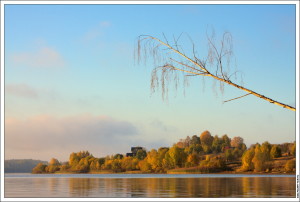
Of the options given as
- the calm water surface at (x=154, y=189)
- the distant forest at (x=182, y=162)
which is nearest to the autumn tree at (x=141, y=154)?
the distant forest at (x=182, y=162)

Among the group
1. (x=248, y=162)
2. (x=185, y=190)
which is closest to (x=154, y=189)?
(x=185, y=190)

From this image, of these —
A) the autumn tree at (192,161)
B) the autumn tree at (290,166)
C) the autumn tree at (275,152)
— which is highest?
the autumn tree at (275,152)

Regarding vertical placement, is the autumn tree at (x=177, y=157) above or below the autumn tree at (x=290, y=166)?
above

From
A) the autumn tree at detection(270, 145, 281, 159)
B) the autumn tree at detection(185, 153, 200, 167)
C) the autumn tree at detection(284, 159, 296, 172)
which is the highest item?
the autumn tree at detection(270, 145, 281, 159)

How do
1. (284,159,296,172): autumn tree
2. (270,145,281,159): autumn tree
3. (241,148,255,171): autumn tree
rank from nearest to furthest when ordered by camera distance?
1. (284,159,296,172): autumn tree
2. (241,148,255,171): autumn tree
3. (270,145,281,159): autumn tree

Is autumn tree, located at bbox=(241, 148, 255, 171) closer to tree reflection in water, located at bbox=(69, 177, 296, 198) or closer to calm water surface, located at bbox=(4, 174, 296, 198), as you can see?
calm water surface, located at bbox=(4, 174, 296, 198)

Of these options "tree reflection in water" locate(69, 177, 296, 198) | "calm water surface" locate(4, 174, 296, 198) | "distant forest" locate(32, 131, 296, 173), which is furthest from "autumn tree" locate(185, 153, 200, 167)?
"tree reflection in water" locate(69, 177, 296, 198)

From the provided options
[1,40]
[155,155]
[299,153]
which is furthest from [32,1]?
[155,155]

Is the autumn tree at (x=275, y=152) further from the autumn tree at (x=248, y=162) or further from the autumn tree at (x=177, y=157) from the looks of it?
the autumn tree at (x=177, y=157)

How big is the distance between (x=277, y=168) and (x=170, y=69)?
64.6 meters

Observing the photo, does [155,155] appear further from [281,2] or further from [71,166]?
[281,2]

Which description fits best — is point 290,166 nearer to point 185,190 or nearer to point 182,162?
point 182,162

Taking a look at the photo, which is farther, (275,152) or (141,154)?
(141,154)

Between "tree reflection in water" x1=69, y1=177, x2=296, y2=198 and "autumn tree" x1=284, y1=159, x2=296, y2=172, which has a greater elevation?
"tree reflection in water" x1=69, y1=177, x2=296, y2=198
